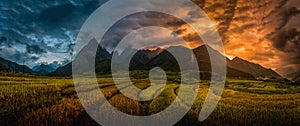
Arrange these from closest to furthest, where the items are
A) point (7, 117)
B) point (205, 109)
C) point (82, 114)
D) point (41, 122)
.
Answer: point (41, 122) < point (7, 117) < point (82, 114) < point (205, 109)

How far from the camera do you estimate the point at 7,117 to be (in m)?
11.8

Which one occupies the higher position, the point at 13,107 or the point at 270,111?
the point at 13,107

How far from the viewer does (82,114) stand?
41.2 feet

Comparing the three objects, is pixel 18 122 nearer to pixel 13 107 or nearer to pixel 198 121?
pixel 13 107

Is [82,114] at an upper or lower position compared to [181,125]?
upper

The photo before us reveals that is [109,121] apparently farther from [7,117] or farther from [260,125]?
[260,125]

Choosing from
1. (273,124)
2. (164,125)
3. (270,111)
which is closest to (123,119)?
(164,125)

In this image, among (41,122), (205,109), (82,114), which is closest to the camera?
(41,122)

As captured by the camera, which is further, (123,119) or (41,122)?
(123,119)

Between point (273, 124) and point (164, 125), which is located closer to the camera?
point (164, 125)

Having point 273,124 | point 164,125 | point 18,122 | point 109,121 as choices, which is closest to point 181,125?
point 164,125

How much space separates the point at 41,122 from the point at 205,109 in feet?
28.7

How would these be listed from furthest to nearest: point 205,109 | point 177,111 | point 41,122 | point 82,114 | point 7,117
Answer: point 205,109 → point 177,111 → point 82,114 → point 7,117 → point 41,122

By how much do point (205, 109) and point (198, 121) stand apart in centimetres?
275
